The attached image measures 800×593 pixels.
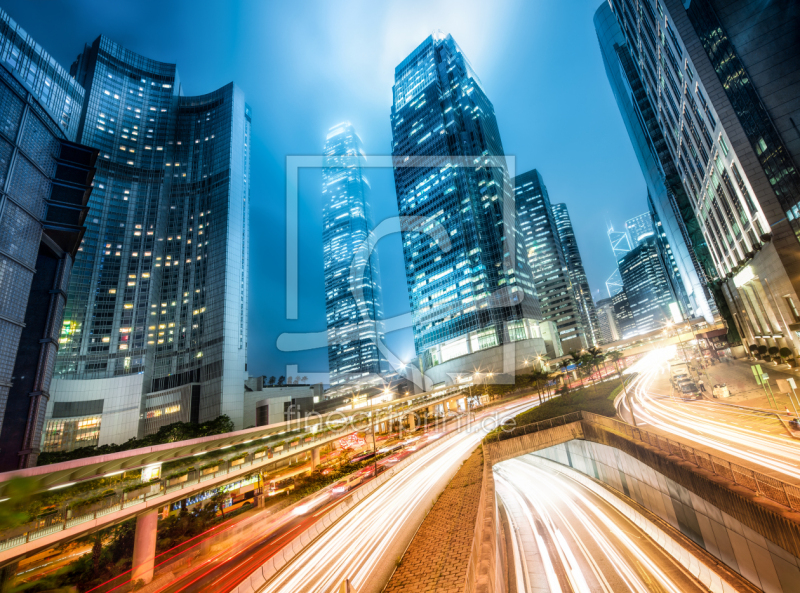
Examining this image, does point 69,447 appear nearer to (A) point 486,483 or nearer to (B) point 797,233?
(A) point 486,483

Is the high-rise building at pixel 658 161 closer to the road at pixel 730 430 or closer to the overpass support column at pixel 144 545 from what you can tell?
the road at pixel 730 430

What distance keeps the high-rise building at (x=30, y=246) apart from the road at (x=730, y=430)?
192 ft

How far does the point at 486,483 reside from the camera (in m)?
20.3

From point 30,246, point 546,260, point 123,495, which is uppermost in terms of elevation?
point 546,260

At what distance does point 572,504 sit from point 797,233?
1550 inches

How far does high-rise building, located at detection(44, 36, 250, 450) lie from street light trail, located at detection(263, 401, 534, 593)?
66850mm

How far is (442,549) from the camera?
14.3 meters

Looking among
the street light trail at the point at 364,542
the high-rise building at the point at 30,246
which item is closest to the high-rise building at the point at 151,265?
the high-rise building at the point at 30,246

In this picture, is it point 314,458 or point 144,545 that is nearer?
point 144,545

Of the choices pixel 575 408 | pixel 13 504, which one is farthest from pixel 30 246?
pixel 575 408

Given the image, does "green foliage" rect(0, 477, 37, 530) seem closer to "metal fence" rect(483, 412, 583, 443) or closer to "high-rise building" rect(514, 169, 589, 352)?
"metal fence" rect(483, 412, 583, 443)

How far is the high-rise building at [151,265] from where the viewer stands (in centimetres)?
7644

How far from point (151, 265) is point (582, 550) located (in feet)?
378

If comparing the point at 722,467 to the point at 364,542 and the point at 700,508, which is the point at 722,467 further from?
the point at 364,542
